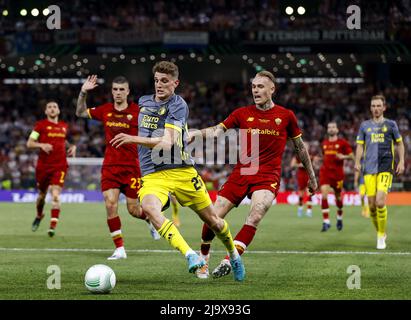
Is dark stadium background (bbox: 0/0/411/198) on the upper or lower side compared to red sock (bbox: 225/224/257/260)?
upper

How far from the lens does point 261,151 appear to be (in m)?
11.4

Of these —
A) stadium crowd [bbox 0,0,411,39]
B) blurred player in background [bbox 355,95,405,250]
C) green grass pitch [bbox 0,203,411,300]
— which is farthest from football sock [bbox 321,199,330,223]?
stadium crowd [bbox 0,0,411,39]

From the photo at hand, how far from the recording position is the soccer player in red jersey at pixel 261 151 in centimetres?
1109

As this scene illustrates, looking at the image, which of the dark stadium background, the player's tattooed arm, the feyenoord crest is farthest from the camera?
the dark stadium background

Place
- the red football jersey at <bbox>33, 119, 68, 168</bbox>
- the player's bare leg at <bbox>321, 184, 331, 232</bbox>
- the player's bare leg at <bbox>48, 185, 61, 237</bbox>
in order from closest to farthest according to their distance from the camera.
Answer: the player's bare leg at <bbox>48, 185, 61, 237</bbox> < the red football jersey at <bbox>33, 119, 68, 168</bbox> < the player's bare leg at <bbox>321, 184, 331, 232</bbox>

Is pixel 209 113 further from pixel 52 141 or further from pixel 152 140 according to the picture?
pixel 152 140

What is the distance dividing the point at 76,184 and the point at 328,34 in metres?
14.2

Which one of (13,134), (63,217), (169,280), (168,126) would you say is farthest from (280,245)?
(13,134)

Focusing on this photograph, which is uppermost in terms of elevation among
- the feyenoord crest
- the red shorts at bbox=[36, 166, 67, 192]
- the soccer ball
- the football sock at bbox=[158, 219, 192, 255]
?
the feyenoord crest

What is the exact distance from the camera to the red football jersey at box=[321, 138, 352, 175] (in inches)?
842

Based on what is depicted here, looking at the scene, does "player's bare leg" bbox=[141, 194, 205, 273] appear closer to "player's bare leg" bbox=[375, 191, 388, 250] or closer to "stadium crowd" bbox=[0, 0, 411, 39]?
"player's bare leg" bbox=[375, 191, 388, 250]

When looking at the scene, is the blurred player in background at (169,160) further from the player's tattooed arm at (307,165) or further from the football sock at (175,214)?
the football sock at (175,214)

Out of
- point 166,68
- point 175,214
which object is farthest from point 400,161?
point 175,214

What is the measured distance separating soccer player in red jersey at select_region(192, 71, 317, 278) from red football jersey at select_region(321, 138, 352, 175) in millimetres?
10090
